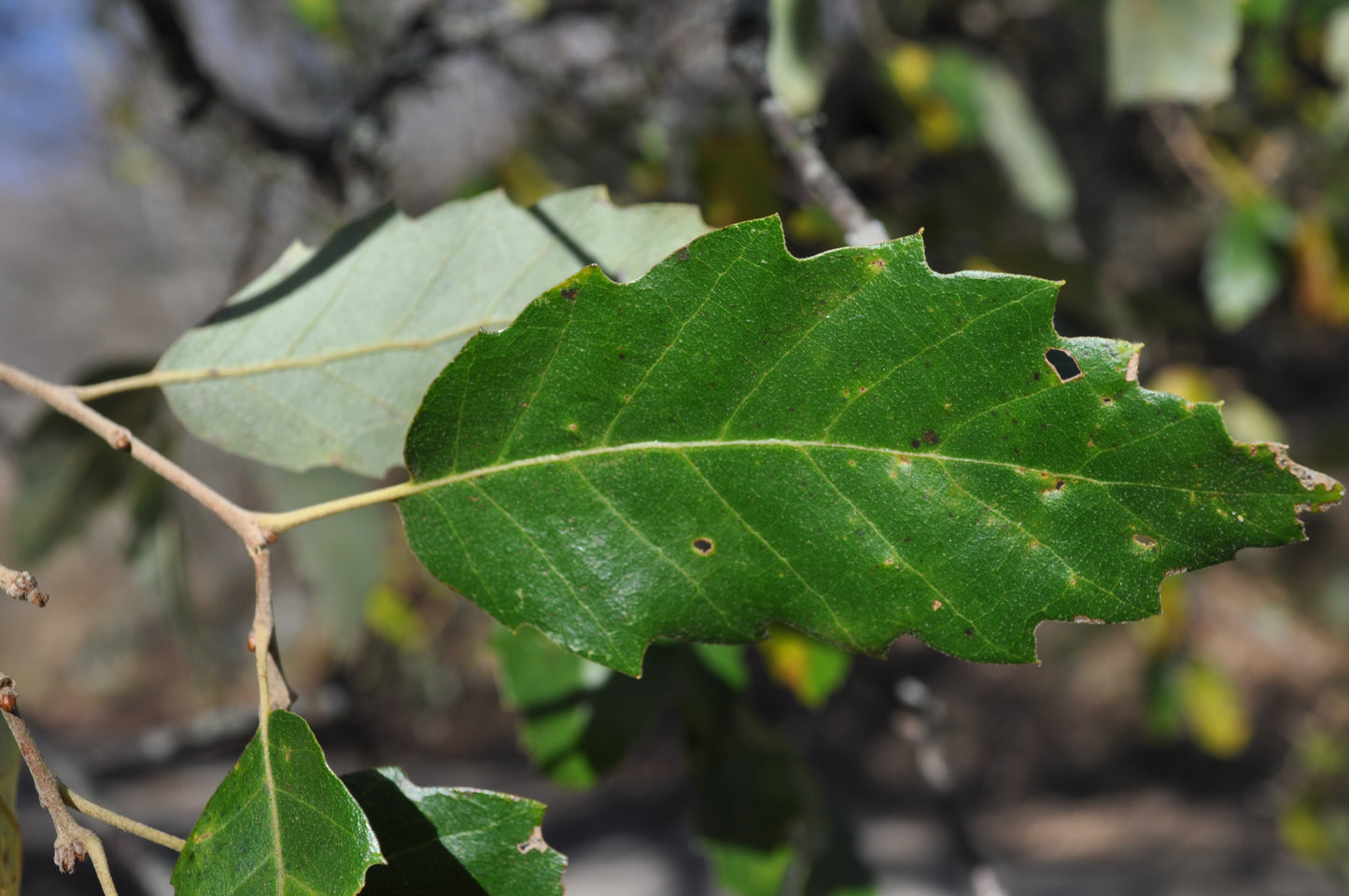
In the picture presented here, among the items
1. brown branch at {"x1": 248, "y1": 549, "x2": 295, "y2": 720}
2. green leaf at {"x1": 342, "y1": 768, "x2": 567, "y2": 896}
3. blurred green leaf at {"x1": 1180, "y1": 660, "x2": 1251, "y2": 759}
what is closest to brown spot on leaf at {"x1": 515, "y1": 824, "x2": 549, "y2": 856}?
green leaf at {"x1": 342, "y1": 768, "x2": 567, "y2": 896}

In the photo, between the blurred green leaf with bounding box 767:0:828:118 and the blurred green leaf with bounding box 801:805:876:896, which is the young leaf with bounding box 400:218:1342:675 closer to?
the blurred green leaf with bounding box 767:0:828:118

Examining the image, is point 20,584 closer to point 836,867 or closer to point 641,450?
point 641,450

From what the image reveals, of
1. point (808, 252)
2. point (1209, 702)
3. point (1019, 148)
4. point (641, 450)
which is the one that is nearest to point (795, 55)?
point (808, 252)

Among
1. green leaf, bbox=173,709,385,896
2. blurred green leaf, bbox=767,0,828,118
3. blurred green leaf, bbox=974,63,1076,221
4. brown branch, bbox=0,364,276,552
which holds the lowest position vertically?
green leaf, bbox=173,709,385,896

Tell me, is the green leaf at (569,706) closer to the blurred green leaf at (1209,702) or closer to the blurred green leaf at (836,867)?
the blurred green leaf at (836,867)

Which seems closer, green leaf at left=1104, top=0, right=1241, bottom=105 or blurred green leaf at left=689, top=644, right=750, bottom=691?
blurred green leaf at left=689, top=644, right=750, bottom=691

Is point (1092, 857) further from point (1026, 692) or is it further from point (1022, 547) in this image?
point (1022, 547)
